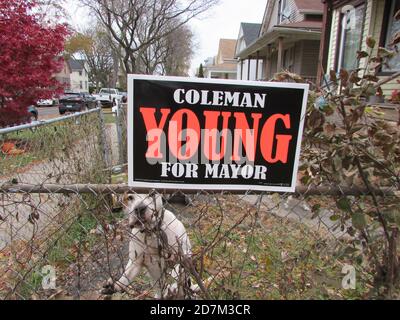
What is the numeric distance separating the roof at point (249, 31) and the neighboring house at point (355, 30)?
24109 mm

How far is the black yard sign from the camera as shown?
1.47 metres

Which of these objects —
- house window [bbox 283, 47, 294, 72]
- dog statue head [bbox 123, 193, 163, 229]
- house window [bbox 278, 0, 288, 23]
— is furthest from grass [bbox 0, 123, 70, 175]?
house window [bbox 278, 0, 288, 23]

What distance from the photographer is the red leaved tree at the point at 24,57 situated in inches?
348

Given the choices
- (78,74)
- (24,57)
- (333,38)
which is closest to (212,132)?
(24,57)

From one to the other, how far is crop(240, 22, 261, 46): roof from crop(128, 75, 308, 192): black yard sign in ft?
115

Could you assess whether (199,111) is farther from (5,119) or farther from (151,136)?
(5,119)

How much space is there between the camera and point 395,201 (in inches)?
63.1

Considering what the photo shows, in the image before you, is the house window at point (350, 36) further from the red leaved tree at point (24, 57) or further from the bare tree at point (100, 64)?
the bare tree at point (100, 64)

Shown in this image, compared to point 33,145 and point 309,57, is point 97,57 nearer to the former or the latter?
point 309,57

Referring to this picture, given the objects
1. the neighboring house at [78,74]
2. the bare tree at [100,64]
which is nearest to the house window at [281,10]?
the bare tree at [100,64]

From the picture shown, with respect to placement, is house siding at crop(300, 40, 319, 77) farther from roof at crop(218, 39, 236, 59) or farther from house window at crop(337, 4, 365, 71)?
roof at crop(218, 39, 236, 59)

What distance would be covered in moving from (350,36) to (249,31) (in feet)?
90.4

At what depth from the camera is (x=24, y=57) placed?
9383 mm
